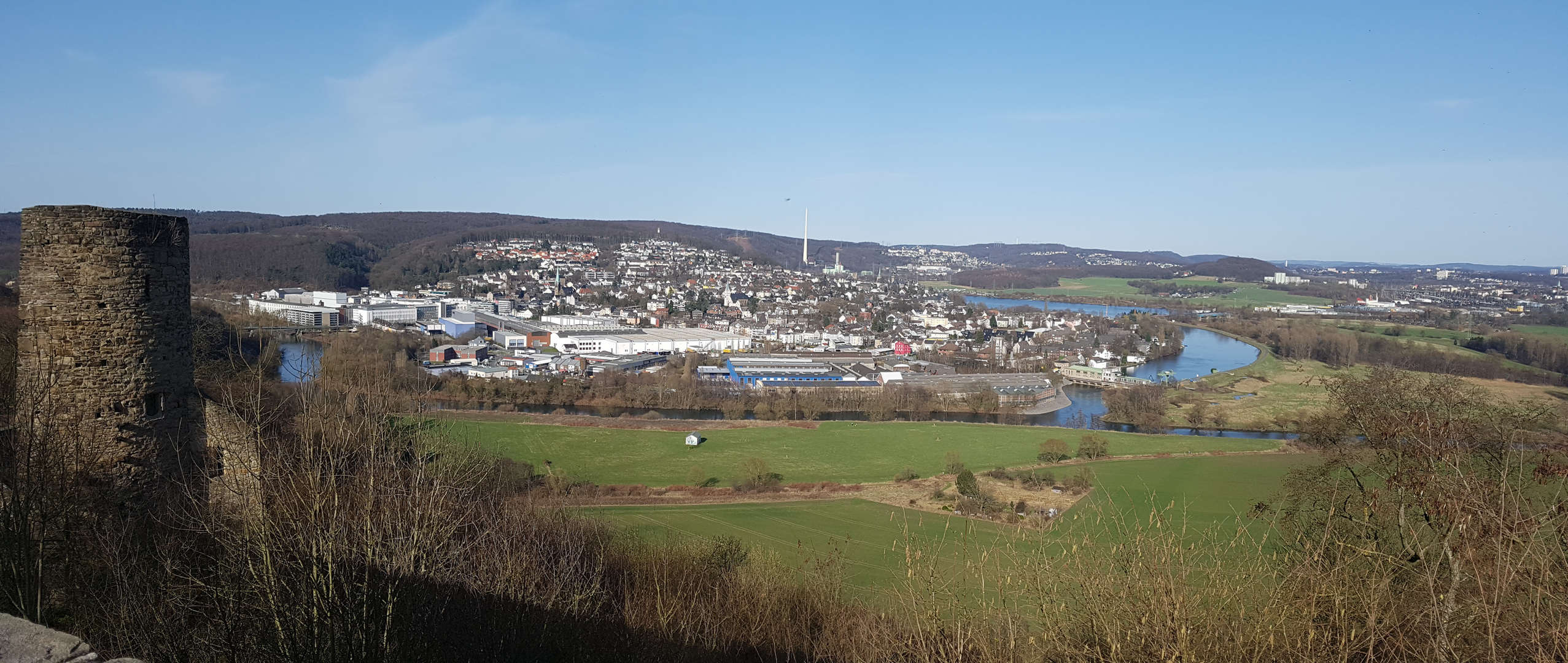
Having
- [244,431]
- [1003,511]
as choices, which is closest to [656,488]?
[1003,511]

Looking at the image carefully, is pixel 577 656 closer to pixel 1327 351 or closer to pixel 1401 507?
pixel 1401 507

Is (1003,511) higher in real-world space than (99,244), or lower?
lower

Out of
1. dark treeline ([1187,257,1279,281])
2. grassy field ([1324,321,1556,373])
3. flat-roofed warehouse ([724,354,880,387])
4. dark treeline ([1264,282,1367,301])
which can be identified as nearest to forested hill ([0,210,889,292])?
flat-roofed warehouse ([724,354,880,387])

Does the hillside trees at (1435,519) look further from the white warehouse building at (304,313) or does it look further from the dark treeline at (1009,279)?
the dark treeline at (1009,279)

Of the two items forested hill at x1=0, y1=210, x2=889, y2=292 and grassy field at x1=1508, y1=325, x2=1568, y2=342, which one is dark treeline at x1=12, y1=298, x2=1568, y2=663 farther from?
grassy field at x1=1508, y1=325, x2=1568, y2=342

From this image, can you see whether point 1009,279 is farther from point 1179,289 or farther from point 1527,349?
point 1527,349

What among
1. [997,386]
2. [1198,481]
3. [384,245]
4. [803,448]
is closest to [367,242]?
[384,245]

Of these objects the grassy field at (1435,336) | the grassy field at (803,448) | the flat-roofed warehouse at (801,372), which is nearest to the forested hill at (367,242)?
the grassy field at (803,448)
